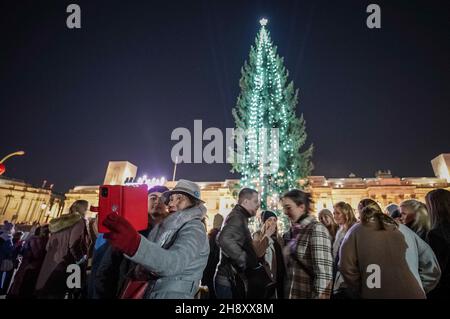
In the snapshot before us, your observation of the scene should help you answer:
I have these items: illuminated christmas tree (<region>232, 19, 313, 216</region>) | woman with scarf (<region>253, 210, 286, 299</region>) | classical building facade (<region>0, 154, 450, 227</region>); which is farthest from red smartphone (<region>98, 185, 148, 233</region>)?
classical building facade (<region>0, 154, 450, 227</region>)

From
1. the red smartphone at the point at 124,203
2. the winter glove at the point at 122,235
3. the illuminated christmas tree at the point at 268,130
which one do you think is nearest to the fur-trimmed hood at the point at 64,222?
the red smartphone at the point at 124,203

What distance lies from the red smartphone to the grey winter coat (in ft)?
0.79

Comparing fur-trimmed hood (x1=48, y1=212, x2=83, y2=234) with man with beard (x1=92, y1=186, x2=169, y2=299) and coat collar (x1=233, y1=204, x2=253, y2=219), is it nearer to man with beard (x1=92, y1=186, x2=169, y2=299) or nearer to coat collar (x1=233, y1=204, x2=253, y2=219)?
man with beard (x1=92, y1=186, x2=169, y2=299)

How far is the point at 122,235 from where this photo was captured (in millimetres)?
1438

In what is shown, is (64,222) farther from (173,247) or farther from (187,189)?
(173,247)

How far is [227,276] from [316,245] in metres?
1.37

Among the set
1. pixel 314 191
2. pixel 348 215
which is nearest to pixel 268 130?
pixel 348 215

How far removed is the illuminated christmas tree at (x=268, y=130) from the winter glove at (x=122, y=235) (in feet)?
44.6

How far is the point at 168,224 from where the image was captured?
7.11 feet

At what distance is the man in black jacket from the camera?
3412mm

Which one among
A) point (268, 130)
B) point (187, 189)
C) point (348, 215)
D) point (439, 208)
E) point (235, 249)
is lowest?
point (235, 249)

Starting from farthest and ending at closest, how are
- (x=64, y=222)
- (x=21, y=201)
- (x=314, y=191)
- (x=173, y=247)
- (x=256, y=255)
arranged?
(x=21, y=201), (x=314, y=191), (x=64, y=222), (x=256, y=255), (x=173, y=247)

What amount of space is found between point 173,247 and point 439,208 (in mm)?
3640
